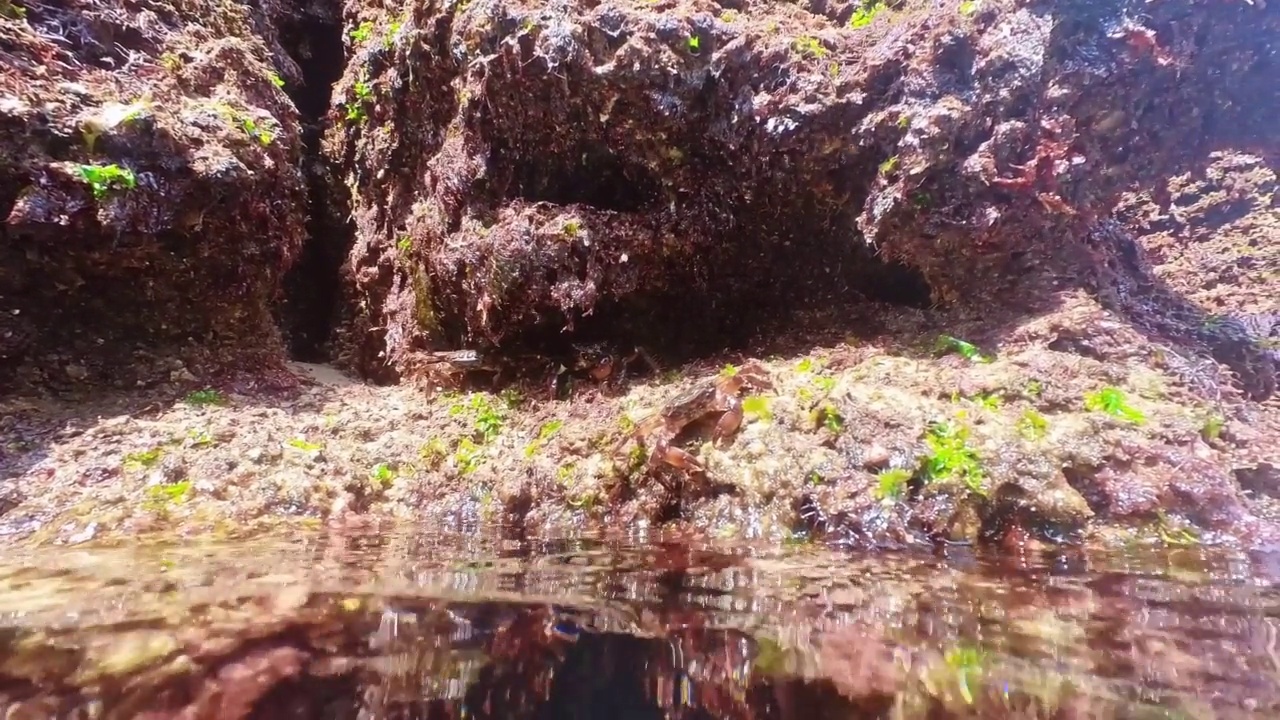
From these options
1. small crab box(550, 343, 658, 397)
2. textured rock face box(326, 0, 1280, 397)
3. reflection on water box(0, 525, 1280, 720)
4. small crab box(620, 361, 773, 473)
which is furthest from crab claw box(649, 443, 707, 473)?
textured rock face box(326, 0, 1280, 397)

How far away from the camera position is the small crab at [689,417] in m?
4.06

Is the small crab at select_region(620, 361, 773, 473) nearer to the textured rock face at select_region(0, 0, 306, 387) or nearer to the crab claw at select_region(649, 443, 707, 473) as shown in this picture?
the crab claw at select_region(649, 443, 707, 473)

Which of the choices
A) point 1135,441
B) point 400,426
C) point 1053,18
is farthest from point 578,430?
point 1053,18

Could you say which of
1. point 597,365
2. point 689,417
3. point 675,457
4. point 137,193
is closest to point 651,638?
point 675,457

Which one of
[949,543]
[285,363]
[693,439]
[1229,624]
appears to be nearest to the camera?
[1229,624]

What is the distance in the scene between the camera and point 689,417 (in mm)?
4258

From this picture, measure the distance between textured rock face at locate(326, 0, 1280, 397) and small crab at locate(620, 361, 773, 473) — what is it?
176 centimetres

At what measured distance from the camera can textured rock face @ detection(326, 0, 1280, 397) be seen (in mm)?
4621

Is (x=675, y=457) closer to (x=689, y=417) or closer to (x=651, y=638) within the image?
(x=689, y=417)

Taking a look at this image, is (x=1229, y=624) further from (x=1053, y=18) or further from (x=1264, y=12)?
(x=1264, y=12)

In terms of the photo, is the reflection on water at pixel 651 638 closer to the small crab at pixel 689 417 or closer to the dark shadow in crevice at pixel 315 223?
the small crab at pixel 689 417

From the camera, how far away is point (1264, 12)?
4.66m

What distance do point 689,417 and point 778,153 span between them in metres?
2.68

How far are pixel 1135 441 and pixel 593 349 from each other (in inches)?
165
